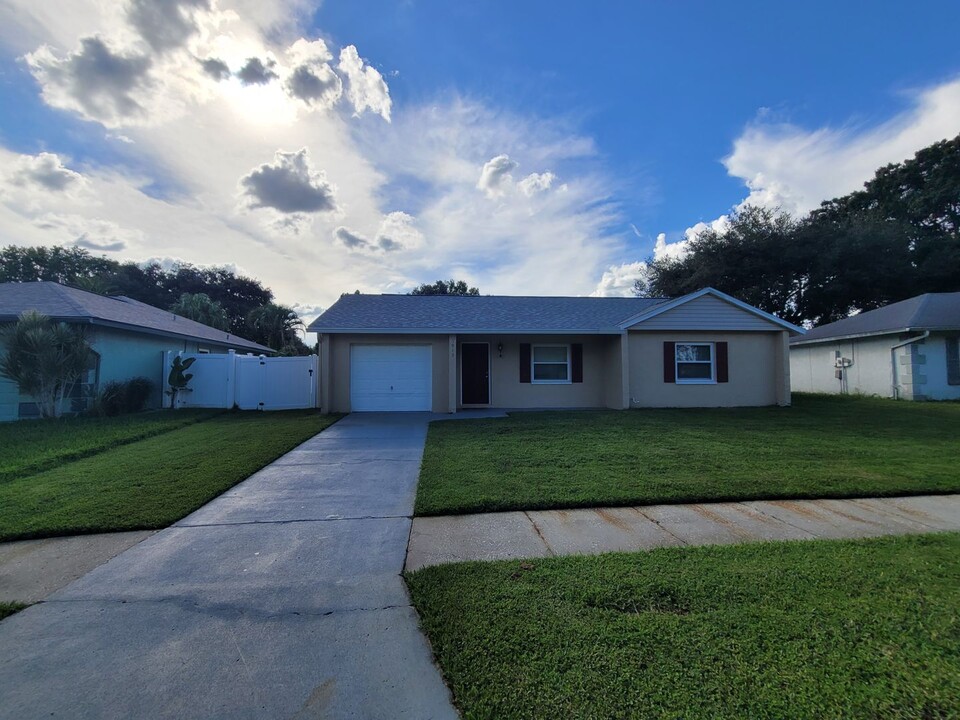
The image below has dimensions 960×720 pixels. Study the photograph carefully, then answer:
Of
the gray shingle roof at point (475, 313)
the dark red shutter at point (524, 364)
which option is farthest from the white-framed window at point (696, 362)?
the dark red shutter at point (524, 364)

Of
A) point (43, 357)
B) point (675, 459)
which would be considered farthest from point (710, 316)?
point (43, 357)

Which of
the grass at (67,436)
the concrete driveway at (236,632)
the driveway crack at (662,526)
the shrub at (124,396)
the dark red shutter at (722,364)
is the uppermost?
the dark red shutter at (722,364)

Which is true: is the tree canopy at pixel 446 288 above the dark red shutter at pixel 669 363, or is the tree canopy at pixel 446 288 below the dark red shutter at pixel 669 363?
above

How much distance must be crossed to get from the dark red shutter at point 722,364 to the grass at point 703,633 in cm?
1126

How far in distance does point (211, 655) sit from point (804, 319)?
33.3 m

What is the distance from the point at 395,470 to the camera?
699 cm

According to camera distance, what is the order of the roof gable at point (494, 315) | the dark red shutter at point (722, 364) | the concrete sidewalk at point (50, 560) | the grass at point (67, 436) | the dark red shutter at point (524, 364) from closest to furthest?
the concrete sidewalk at point (50, 560) < the grass at point (67, 436) < the roof gable at point (494, 315) < the dark red shutter at point (722, 364) < the dark red shutter at point (524, 364)

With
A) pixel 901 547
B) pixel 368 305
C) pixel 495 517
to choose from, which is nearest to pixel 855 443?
pixel 901 547

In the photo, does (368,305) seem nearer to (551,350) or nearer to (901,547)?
(551,350)

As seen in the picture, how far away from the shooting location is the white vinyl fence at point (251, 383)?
15.0 m

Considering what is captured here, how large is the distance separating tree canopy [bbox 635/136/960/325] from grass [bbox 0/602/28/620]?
91.2 feet

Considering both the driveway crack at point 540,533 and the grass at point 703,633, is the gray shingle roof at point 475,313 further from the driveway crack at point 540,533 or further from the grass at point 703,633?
the grass at point 703,633

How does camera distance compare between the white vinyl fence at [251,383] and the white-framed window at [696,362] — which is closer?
the white-framed window at [696,362]

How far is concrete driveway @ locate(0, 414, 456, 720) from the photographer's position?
2.28m
